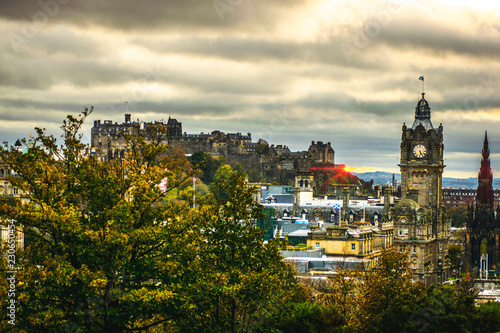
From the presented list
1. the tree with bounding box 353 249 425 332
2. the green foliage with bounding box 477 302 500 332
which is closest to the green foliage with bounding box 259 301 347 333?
the tree with bounding box 353 249 425 332

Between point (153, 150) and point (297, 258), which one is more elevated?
point (153, 150)

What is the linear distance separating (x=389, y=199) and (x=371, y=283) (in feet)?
184

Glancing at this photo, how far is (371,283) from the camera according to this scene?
143ft

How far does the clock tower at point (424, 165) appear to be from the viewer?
99.8 m

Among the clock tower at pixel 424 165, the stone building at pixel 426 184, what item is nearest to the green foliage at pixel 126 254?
the stone building at pixel 426 184

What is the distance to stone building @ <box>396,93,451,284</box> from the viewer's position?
3686 inches

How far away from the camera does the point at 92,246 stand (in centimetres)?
2756

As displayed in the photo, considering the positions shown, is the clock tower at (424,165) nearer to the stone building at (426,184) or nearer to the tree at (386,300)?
the stone building at (426,184)

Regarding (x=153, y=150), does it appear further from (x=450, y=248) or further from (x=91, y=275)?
(x=450, y=248)

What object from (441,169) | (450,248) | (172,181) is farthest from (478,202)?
(172,181)

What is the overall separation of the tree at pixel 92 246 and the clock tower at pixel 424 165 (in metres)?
72.8

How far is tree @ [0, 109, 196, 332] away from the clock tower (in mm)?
72808

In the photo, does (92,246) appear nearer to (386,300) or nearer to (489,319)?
(386,300)

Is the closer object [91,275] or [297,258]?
[91,275]
